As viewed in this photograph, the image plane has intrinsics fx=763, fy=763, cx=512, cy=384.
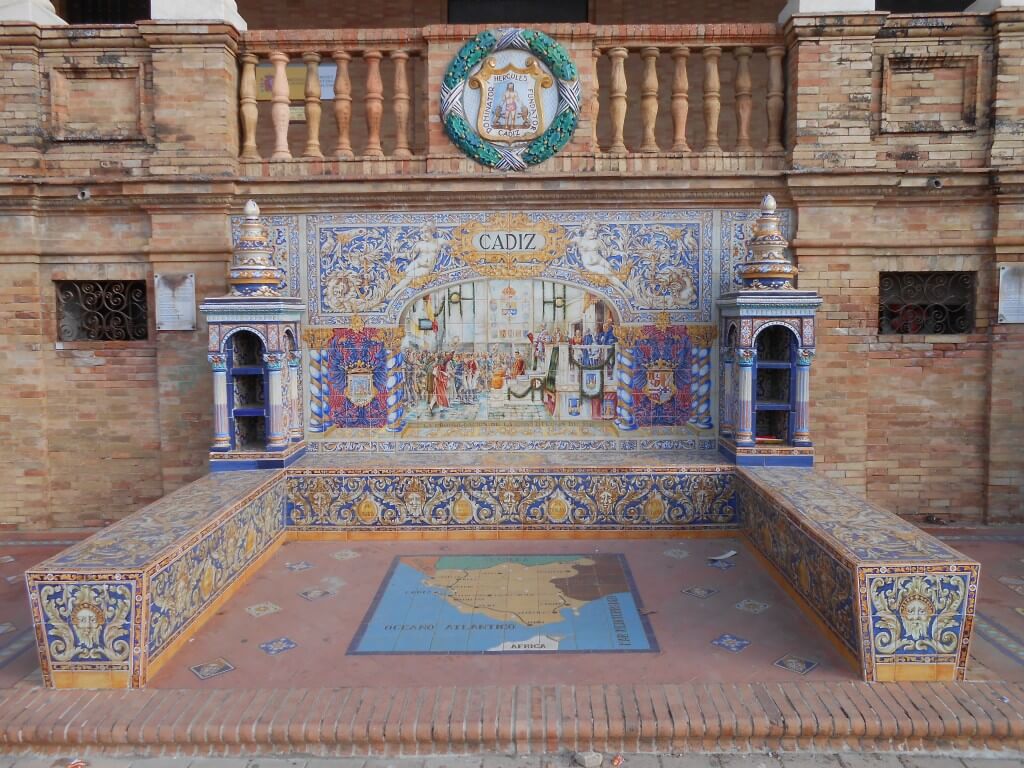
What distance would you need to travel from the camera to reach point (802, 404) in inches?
257

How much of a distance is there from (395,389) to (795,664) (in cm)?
433

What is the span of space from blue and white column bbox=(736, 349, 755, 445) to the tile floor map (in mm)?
1571

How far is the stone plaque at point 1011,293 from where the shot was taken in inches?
273

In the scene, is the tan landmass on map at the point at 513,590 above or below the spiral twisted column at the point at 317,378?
below

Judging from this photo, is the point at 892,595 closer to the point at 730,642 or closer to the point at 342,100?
the point at 730,642

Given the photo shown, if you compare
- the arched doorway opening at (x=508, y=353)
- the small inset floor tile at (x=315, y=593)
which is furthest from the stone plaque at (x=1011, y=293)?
the small inset floor tile at (x=315, y=593)

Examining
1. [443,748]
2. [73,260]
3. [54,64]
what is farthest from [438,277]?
[443,748]

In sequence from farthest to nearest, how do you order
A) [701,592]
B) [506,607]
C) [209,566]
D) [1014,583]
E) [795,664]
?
[1014,583]
[701,592]
[506,607]
[209,566]
[795,664]

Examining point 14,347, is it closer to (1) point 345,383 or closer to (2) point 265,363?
(2) point 265,363

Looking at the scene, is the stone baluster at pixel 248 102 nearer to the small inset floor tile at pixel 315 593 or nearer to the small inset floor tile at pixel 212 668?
the small inset floor tile at pixel 315 593

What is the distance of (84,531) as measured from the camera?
7.29 meters

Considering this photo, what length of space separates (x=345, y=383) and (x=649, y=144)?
3632 millimetres

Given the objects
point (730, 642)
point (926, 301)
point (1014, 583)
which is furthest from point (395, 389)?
Answer: point (1014, 583)

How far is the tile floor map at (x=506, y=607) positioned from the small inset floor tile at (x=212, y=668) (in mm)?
689
